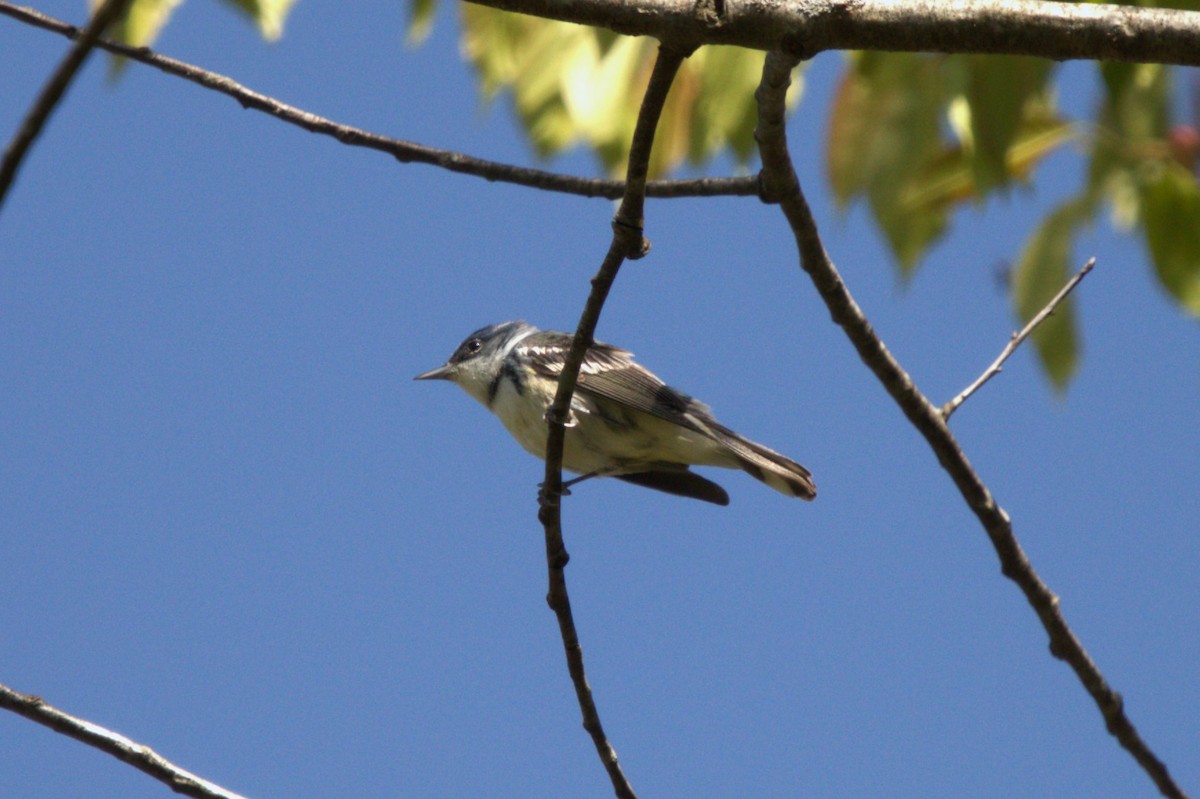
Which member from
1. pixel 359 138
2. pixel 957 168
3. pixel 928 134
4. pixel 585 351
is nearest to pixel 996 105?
pixel 928 134

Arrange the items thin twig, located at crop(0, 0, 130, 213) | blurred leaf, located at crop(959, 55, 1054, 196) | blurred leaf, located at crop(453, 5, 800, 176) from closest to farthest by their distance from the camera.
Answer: thin twig, located at crop(0, 0, 130, 213)
blurred leaf, located at crop(959, 55, 1054, 196)
blurred leaf, located at crop(453, 5, 800, 176)

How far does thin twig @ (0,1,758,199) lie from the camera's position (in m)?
3.29

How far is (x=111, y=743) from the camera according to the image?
269 cm

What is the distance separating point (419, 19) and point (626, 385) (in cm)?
209

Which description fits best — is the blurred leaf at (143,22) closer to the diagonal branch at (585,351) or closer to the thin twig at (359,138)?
the thin twig at (359,138)

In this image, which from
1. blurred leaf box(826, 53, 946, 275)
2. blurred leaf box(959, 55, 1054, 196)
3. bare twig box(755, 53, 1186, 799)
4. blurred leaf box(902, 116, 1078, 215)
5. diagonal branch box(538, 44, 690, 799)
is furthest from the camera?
blurred leaf box(902, 116, 1078, 215)

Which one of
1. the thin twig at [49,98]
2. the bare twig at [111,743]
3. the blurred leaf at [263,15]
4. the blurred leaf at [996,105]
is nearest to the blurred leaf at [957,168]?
the blurred leaf at [996,105]

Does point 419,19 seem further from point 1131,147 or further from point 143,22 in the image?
point 1131,147

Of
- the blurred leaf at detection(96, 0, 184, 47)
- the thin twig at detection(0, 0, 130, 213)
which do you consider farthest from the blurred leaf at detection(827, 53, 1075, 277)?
the thin twig at detection(0, 0, 130, 213)

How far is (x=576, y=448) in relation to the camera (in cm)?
565

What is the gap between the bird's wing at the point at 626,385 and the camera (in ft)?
18.1

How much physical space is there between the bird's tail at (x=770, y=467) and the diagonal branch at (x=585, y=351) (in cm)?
166

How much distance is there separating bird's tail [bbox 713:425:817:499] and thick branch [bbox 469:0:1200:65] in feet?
9.15

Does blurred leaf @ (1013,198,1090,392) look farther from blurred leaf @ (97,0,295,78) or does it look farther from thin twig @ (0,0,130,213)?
thin twig @ (0,0,130,213)
